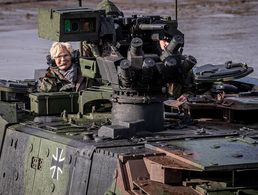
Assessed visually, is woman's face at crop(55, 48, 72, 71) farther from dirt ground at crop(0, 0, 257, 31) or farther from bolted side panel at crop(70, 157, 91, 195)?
dirt ground at crop(0, 0, 257, 31)

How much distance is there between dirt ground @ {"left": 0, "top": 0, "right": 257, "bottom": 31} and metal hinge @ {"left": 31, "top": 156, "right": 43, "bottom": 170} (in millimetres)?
25663

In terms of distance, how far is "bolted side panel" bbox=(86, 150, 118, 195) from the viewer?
15133 millimetres

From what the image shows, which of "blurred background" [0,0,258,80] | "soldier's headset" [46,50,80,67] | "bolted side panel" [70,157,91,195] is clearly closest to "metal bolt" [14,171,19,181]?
"bolted side panel" [70,157,91,195]

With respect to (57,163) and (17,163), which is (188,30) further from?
(57,163)

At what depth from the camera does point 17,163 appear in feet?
55.1

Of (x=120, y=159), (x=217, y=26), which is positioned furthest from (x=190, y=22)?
(x=120, y=159)

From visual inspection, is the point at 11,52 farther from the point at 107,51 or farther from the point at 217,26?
the point at 107,51

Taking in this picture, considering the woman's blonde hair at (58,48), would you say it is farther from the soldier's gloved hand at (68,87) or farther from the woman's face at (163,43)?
the woman's face at (163,43)

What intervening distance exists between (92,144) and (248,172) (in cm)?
202

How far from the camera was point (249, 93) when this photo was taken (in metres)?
17.5

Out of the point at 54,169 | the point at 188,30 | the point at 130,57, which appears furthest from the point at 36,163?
the point at 188,30

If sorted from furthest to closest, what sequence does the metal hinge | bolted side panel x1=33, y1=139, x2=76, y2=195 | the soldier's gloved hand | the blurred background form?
the blurred background < the soldier's gloved hand < the metal hinge < bolted side panel x1=33, y1=139, x2=76, y2=195

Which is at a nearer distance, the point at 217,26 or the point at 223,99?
the point at 223,99

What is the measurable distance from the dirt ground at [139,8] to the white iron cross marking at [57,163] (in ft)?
Result: 85.6
